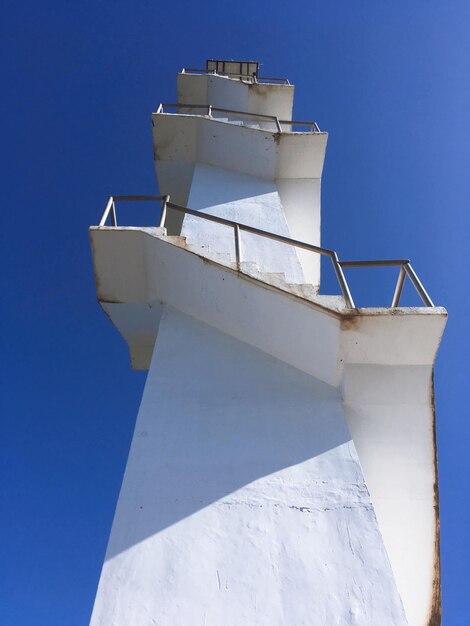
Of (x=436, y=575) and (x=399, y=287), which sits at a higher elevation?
(x=399, y=287)

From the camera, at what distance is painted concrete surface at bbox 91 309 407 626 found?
117 inches

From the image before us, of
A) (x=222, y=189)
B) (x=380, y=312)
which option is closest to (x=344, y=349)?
(x=380, y=312)

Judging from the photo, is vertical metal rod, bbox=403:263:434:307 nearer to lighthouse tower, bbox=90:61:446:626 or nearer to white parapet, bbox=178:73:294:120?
lighthouse tower, bbox=90:61:446:626

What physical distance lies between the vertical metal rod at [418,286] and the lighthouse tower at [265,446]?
22mm

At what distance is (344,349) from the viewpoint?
443 centimetres

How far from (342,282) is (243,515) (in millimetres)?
2578

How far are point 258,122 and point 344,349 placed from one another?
11635mm

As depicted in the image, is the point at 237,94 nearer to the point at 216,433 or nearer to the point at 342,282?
the point at 342,282

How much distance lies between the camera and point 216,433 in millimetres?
4145

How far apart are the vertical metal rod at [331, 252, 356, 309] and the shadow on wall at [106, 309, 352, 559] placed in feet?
2.96

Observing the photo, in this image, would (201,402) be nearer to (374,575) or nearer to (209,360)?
(209,360)

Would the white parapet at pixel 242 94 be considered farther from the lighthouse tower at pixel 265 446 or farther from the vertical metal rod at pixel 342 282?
the vertical metal rod at pixel 342 282

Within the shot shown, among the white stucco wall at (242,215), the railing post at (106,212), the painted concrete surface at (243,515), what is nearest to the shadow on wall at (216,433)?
the painted concrete surface at (243,515)

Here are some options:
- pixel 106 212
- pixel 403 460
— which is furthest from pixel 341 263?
pixel 106 212
